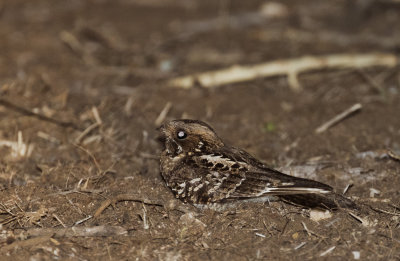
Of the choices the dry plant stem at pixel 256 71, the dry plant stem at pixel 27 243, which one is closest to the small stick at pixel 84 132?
the dry plant stem at pixel 27 243

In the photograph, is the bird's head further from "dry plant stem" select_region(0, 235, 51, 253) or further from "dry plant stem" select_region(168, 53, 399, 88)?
"dry plant stem" select_region(168, 53, 399, 88)

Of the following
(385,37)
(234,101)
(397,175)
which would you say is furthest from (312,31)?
(397,175)

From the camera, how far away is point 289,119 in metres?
7.10

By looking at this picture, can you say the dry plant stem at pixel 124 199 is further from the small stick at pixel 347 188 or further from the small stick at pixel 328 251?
the small stick at pixel 347 188

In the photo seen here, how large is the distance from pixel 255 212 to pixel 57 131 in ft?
8.89

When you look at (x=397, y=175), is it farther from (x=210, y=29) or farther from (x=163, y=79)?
(x=210, y=29)

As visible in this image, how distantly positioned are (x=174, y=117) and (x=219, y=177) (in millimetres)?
2240

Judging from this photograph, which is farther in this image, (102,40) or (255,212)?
(102,40)

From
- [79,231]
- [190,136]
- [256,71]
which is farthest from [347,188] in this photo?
[256,71]

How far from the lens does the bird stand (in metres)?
4.76

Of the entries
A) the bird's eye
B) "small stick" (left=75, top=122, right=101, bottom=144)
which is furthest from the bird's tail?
"small stick" (left=75, top=122, right=101, bottom=144)

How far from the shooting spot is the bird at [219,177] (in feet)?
15.6

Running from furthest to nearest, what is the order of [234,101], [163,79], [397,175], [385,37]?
[385,37]
[163,79]
[234,101]
[397,175]

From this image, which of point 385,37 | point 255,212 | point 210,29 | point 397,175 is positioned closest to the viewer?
point 255,212
